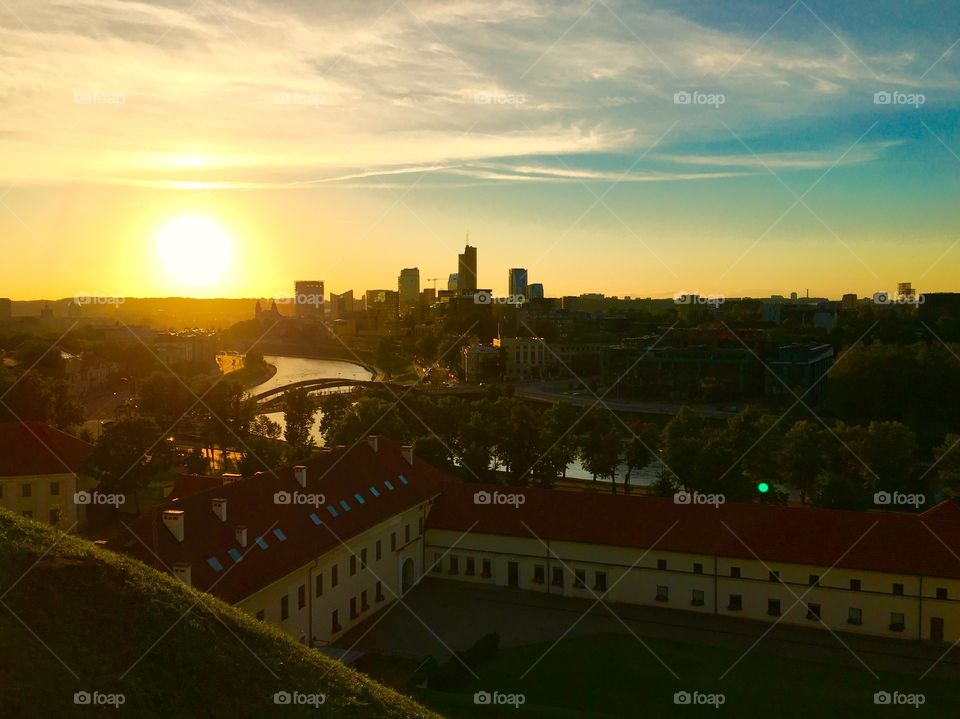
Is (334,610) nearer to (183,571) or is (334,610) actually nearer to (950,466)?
(183,571)

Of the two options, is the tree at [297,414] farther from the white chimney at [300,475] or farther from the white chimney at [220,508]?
the white chimney at [220,508]

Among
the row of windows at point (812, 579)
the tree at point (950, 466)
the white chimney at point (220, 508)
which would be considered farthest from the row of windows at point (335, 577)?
the tree at point (950, 466)

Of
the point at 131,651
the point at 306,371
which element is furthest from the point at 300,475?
the point at 306,371

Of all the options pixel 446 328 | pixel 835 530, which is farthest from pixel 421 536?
pixel 446 328

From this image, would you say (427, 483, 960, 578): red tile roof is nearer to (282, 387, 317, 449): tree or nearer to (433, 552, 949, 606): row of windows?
(433, 552, 949, 606): row of windows

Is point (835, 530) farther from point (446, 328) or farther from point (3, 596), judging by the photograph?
point (446, 328)
